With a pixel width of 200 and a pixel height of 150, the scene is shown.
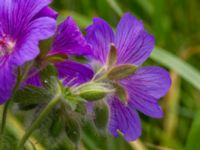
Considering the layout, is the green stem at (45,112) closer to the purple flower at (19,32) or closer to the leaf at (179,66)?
the purple flower at (19,32)

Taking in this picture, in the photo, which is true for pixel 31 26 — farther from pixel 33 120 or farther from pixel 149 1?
pixel 149 1

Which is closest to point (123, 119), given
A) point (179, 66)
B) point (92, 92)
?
point (92, 92)

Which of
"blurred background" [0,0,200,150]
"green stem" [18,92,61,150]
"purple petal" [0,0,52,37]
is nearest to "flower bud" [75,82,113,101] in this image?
"green stem" [18,92,61,150]

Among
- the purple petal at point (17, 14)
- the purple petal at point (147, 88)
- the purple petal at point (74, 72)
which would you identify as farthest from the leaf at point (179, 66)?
the purple petal at point (17, 14)

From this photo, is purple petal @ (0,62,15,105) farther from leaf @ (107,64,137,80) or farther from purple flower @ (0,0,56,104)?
leaf @ (107,64,137,80)

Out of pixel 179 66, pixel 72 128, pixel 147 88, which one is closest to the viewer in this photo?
pixel 72 128

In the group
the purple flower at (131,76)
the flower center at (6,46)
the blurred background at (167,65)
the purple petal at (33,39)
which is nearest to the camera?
the purple petal at (33,39)

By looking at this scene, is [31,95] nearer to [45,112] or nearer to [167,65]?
[45,112]
